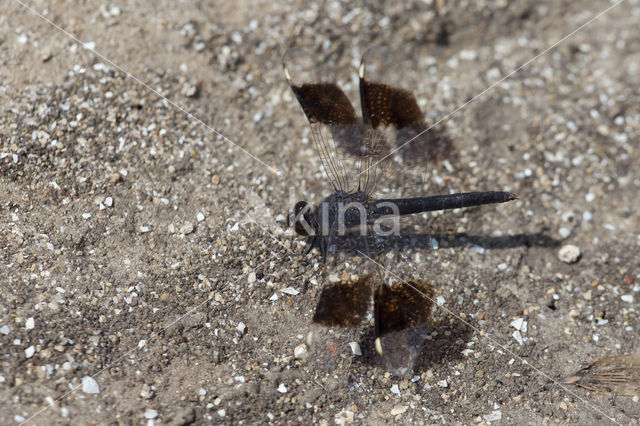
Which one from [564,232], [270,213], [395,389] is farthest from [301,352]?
[564,232]

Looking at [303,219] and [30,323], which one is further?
[303,219]

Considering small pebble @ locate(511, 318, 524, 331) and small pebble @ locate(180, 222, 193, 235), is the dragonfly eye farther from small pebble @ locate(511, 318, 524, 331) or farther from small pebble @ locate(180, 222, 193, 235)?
small pebble @ locate(511, 318, 524, 331)

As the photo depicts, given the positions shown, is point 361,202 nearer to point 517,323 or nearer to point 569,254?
point 517,323

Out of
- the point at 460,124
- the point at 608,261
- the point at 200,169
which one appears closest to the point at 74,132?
the point at 200,169

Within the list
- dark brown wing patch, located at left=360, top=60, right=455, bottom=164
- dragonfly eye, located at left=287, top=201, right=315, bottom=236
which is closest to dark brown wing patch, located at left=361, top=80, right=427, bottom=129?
dark brown wing patch, located at left=360, top=60, right=455, bottom=164

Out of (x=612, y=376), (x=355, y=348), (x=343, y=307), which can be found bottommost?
(x=612, y=376)

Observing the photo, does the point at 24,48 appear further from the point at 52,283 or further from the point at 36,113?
the point at 52,283

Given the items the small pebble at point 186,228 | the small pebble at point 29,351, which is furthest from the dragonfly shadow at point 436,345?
the small pebble at point 29,351
